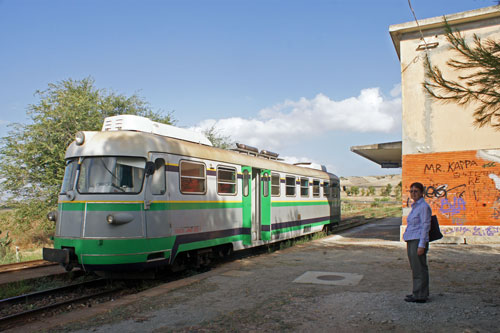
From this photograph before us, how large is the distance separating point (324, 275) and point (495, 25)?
1066cm

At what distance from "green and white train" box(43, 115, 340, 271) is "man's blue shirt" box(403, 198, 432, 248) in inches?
188

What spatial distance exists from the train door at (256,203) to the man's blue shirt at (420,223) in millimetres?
5928

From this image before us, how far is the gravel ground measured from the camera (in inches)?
211

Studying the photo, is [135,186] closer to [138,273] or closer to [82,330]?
[138,273]

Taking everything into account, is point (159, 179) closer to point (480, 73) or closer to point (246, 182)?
point (246, 182)

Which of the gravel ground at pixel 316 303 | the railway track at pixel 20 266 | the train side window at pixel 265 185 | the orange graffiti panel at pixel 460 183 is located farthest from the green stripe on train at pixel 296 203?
the railway track at pixel 20 266

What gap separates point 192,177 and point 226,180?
1537mm

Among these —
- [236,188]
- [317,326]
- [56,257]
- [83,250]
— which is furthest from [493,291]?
[56,257]

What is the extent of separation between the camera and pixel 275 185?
13.4m

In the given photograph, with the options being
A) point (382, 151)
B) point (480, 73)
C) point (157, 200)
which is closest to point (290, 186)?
point (382, 151)

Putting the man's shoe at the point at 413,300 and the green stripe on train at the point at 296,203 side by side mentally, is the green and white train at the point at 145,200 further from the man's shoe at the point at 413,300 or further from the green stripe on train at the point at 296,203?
the man's shoe at the point at 413,300

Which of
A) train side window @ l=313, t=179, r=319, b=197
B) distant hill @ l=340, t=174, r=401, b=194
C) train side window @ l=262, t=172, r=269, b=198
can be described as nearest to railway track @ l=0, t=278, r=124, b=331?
train side window @ l=262, t=172, r=269, b=198

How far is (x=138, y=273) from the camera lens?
332 inches

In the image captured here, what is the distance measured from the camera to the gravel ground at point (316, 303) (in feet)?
17.6
